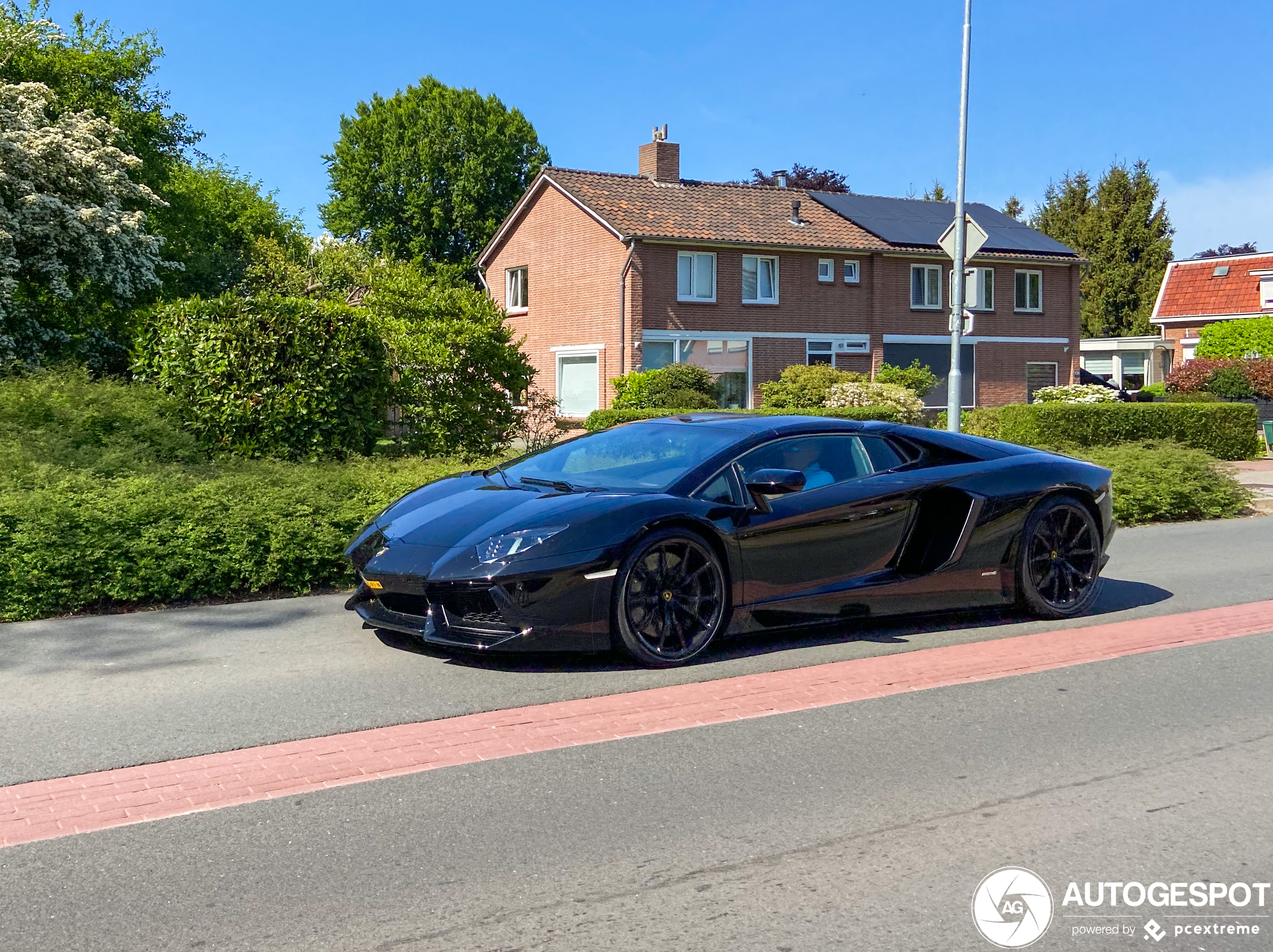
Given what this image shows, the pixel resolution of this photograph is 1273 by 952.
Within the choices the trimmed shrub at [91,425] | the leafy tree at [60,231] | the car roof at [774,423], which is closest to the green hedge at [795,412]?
the leafy tree at [60,231]

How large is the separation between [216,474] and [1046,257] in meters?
36.9

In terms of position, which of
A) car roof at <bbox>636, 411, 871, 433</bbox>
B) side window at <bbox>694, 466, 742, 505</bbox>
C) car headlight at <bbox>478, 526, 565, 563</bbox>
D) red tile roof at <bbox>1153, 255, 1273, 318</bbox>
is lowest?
car headlight at <bbox>478, 526, 565, 563</bbox>

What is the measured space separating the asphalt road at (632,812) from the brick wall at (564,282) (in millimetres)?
27908

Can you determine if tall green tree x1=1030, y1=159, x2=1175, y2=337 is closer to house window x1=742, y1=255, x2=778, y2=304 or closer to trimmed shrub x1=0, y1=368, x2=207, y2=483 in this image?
house window x1=742, y1=255, x2=778, y2=304

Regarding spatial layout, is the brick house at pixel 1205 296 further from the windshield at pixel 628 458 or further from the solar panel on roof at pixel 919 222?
the windshield at pixel 628 458

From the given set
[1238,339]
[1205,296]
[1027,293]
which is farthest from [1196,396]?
[1205,296]

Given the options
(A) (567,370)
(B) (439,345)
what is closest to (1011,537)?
(B) (439,345)

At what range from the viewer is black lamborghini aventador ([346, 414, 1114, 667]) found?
6.12m

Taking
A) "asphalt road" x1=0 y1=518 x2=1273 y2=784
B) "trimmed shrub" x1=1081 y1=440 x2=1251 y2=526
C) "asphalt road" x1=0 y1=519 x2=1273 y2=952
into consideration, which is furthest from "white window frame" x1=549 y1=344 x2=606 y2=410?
"asphalt road" x1=0 y1=519 x2=1273 y2=952

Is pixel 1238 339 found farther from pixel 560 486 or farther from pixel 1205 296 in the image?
pixel 560 486

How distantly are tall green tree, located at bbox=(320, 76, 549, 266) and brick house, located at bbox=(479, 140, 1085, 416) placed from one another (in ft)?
40.4

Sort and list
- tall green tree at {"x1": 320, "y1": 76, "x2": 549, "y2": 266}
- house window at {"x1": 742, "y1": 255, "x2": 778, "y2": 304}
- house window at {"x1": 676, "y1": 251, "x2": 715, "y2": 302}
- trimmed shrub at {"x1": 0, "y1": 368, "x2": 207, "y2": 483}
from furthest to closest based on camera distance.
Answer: tall green tree at {"x1": 320, "y1": 76, "x2": 549, "y2": 266}, house window at {"x1": 742, "y1": 255, "x2": 778, "y2": 304}, house window at {"x1": 676, "y1": 251, "x2": 715, "y2": 302}, trimmed shrub at {"x1": 0, "y1": 368, "x2": 207, "y2": 483}

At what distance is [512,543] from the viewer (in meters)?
6.12

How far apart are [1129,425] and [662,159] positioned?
20.6 metres
